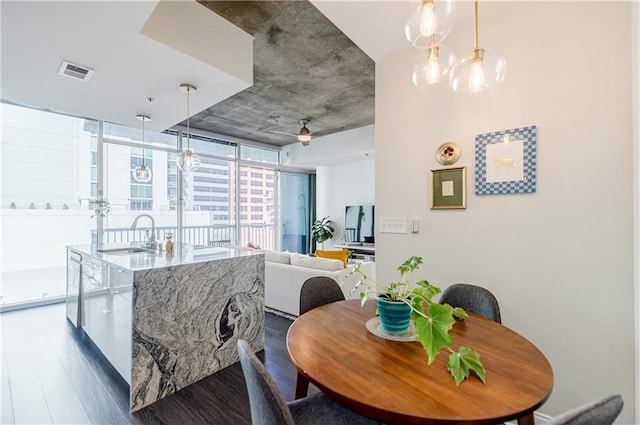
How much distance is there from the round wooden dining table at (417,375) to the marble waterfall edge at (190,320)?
119 cm

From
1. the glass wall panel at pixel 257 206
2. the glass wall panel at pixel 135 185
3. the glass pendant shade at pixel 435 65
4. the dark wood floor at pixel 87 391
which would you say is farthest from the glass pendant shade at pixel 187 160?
the glass wall panel at pixel 257 206

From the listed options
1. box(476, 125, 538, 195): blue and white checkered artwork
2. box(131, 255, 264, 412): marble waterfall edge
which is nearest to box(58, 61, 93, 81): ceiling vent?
box(131, 255, 264, 412): marble waterfall edge

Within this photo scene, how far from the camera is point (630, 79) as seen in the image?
1.53m

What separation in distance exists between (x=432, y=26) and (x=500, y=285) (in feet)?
5.47

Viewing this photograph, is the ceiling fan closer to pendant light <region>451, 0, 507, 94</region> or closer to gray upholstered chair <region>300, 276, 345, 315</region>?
gray upholstered chair <region>300, 276, 345, 315</region>

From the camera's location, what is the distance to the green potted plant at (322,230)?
7121mm

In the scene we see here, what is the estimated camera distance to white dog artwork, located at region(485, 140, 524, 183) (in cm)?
187

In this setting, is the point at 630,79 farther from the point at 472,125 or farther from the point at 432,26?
the point at 432,26

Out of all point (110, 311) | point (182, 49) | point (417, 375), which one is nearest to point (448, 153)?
point (417, 375)

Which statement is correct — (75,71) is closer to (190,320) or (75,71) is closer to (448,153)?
(190,320)

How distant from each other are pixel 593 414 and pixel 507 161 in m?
1.56

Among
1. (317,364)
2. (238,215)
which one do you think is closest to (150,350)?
(317,364)

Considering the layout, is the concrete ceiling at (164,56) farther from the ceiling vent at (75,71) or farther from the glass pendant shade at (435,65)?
the glass pendant shade at (435,65)

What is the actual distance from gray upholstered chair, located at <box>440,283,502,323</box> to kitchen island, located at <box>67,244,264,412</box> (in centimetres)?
170
